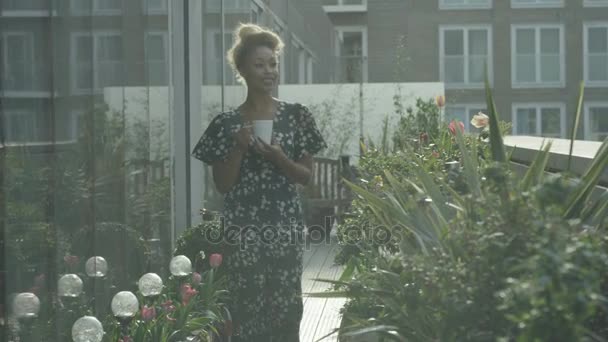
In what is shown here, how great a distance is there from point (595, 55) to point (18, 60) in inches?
1288

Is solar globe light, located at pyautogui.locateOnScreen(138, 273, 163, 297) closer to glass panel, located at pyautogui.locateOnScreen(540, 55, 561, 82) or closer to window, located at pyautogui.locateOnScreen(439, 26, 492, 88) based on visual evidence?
window, located at pyautogui.locateOnScreen(439, 26, 492, 88)

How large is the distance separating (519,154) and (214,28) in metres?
2.37

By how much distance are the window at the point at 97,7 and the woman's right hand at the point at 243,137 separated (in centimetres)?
73

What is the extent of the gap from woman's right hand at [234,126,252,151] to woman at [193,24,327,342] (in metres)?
0.06

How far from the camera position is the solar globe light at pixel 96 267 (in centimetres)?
409

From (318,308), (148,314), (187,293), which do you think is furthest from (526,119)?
(148,314)

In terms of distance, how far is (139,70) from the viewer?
5102 mm

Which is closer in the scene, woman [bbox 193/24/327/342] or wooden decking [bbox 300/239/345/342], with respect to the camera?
woman [bbox 193/24/327/342]

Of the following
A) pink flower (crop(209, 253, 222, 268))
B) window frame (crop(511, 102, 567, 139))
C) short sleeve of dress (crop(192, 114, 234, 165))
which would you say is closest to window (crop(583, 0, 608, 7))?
window frame (crop(511, 102, 567, 139))

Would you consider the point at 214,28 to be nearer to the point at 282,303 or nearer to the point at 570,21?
the point at 282,303

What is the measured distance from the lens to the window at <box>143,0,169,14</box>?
5422mm

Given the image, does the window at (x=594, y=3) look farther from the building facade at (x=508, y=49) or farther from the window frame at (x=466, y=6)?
the window frame at (x=466, y=6)

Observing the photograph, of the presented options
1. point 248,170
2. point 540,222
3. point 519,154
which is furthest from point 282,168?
point 519,154

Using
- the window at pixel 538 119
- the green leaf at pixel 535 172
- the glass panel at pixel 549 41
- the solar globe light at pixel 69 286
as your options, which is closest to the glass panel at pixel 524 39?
the glass panel at pixel 549 41
